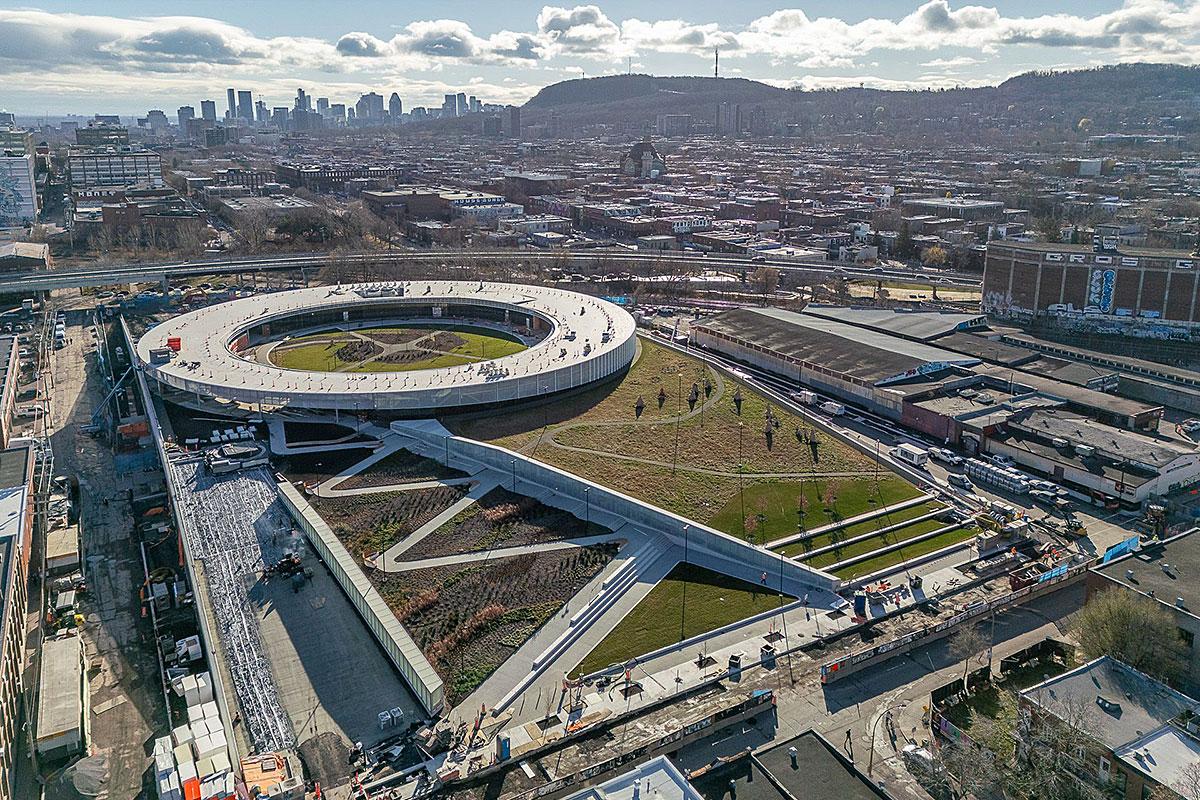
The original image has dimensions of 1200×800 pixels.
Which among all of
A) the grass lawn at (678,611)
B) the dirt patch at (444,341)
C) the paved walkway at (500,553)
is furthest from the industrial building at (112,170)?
the grass lawn at (678,611)

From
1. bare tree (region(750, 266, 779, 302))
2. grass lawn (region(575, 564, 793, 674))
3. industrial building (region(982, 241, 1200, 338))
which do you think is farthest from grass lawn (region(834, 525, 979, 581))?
bare tree (region(750, 266, 779, 302))

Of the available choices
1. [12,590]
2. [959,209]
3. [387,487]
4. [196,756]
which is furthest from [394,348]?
[959,209]

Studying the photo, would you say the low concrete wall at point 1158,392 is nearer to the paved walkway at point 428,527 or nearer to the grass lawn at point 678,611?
the grass lawn at point 678,611

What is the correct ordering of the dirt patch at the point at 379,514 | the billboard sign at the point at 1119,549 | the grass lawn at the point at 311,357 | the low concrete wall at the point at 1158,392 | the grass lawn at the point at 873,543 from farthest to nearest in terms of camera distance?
the grass lawn at the point at 311,357, the low concrete wall at the point at 1158,392, the billboard sign at the point at 1119,549, the dirt patch at the point at 379,514, the grass lawn at the point at 873,543

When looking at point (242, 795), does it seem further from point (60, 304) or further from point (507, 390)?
point (60, 304)

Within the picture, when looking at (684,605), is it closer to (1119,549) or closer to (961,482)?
(961,482)

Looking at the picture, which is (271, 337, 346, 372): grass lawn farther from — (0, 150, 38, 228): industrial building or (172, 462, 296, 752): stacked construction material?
(0, 150, 38, 228): industrial building
